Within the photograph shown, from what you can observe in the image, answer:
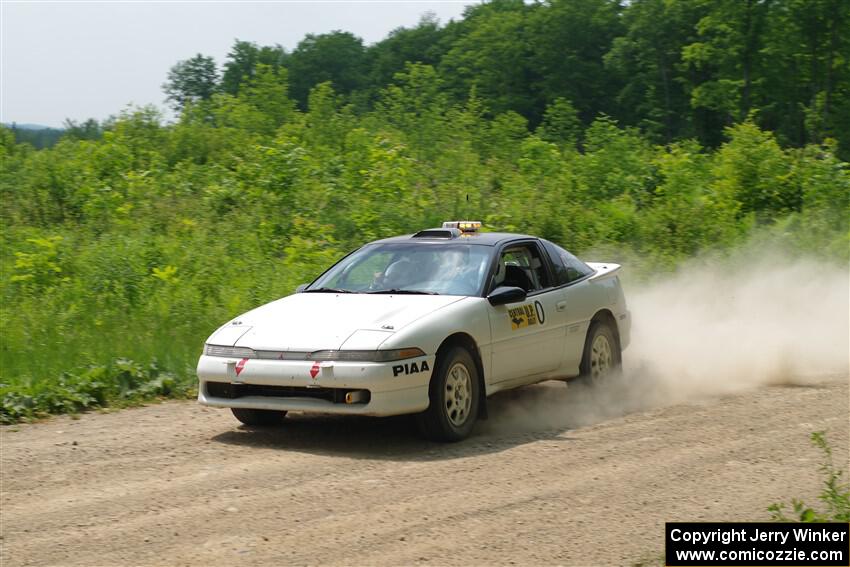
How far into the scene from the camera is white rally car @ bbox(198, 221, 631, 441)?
8258 millimetres

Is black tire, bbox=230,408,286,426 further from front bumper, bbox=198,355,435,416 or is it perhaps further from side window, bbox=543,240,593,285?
side window, bbox=543,240,593,285

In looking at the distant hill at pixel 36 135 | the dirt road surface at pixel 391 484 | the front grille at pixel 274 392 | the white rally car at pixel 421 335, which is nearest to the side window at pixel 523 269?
the white rally car at pixel 421 335

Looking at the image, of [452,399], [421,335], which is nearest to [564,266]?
[452,399]

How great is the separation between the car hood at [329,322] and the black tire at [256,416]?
693mm

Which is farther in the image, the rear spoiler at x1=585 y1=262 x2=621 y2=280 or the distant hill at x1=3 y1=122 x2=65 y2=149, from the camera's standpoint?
the distant hill at x1=3 y1=122 x2=65 y2=149

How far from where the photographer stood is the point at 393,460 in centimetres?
803

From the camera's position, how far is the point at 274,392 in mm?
8469

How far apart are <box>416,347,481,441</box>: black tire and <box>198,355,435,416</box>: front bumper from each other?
0.10 m

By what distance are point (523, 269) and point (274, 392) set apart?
281 centimetres

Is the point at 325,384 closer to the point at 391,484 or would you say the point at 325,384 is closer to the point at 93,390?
the point at 391,484

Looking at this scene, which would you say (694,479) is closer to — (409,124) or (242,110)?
(409,124)

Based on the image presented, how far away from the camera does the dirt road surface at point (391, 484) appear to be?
5.99m

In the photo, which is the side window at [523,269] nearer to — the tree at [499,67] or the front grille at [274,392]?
the front grille at [274,392]

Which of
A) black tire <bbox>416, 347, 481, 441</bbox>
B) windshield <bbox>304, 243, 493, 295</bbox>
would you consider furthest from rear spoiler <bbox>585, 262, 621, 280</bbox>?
black tire <bbox>416, 347, 481, 441</bbox>
